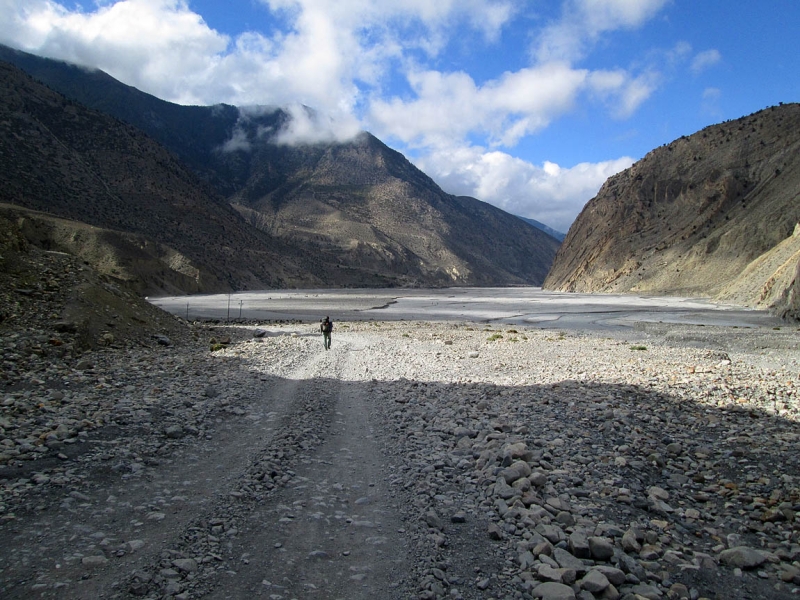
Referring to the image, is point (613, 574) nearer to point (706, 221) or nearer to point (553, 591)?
point (553, 591)

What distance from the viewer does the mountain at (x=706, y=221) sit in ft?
196

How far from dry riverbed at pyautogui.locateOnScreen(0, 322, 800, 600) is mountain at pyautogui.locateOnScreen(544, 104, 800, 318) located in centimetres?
3921

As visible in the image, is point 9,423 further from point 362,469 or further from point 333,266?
point 333,266

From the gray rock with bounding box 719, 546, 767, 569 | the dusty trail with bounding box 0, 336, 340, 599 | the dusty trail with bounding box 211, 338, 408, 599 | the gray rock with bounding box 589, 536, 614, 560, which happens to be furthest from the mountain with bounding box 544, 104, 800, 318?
the dusty trail with bounding box 0, 336, 340, 599

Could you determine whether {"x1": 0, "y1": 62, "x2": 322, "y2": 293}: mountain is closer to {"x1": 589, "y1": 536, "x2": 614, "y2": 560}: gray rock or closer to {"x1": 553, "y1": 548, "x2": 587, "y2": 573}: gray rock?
{"x1": 553, "y1": 548, "x2": 587, "y2": 573}: gray rock

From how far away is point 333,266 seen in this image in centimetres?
13375

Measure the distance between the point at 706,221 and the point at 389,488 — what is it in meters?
91.1

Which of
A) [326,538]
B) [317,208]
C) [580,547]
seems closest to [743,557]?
[580,547]

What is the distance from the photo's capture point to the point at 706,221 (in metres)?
79.7

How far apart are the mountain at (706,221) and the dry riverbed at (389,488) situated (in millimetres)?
39207

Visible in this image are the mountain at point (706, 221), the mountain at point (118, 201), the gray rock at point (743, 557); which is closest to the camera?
the gray rock at point (743, 557)

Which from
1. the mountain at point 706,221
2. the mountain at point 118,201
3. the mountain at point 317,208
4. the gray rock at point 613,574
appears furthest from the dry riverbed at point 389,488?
the mountain at point 317,208

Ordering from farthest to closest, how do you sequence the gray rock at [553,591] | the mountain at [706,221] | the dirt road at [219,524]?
the mountain at [706,221], the dirt road at [219,524], the gray rock at [553,591]

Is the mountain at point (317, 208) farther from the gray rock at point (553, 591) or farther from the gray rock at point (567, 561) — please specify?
the gray rock at point (553, 591)
